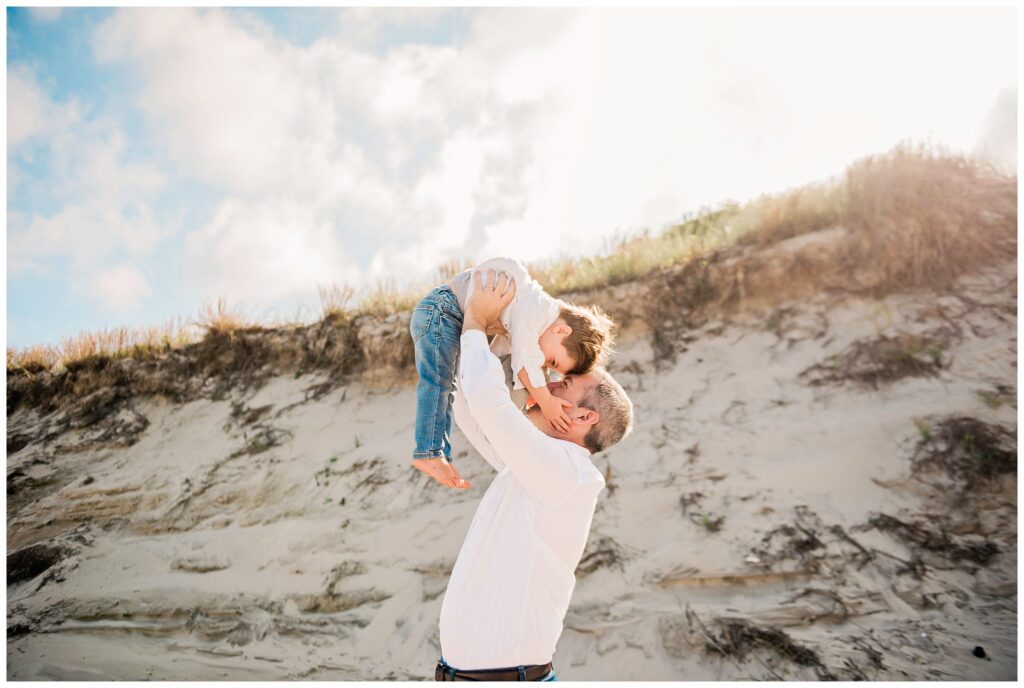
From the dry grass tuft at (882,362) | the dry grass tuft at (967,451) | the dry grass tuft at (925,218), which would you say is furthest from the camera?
the dry grass tuft at (925,218)

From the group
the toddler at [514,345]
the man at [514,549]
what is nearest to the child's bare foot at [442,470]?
the toddler at [514,345]

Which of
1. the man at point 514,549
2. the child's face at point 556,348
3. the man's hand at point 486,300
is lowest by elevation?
the man at point 514,549

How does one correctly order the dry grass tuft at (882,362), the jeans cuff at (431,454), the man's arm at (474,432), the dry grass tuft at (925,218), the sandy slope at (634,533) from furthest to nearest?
1. the dry grass tuft at (925,218)
2. the dry grass tuft at (882,362)
3. the sandy slope at (634,533)
4. the jeans cuff at (431,454)
5. the man's arm at (474,432)

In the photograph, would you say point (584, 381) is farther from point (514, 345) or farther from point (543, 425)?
point (514, 345)

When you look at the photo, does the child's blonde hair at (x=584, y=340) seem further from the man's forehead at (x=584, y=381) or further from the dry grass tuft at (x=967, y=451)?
the dry grass tuft at (x=967, y=451)

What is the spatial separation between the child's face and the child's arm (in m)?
0.16

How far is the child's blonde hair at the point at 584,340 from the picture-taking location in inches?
105

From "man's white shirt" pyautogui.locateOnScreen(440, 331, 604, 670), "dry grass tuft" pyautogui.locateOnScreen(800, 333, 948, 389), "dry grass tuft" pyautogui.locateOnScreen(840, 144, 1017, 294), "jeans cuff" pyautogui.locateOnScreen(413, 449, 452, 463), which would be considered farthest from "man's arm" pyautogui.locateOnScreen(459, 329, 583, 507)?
"dry grass tuft" pyautogui.locateOnScreen(840, 144, 1017, 294)

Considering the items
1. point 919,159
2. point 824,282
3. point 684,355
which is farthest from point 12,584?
point 919,159

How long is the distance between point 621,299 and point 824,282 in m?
1.98

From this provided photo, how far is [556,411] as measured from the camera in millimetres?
2410

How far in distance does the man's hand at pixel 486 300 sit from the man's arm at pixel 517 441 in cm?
34

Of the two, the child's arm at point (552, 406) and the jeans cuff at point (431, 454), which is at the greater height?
the child's arm at point (552, 406)

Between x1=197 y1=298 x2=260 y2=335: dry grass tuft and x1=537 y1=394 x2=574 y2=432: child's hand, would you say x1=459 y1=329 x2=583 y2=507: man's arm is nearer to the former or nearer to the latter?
x1=537 y1=394 x2=574 y2=432: child's hand
